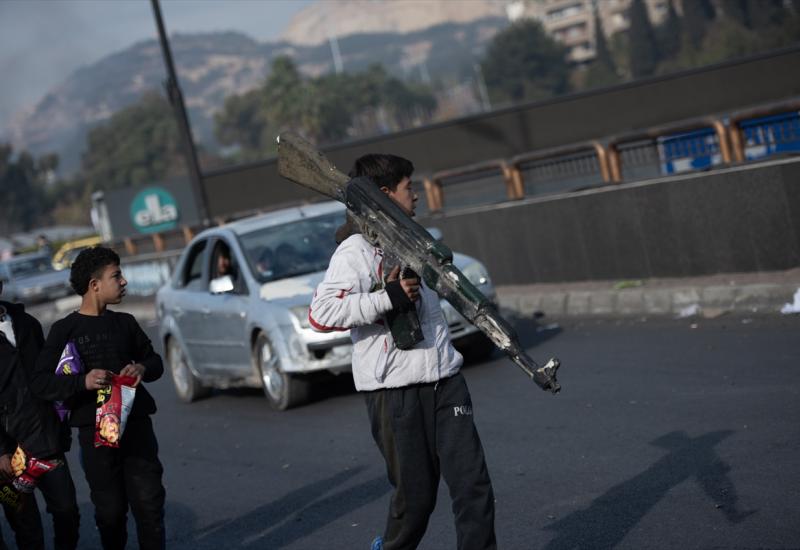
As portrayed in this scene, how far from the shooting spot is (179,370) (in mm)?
13719

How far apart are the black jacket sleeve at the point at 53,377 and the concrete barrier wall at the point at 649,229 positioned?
812 cm

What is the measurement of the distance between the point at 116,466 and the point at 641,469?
2870mm

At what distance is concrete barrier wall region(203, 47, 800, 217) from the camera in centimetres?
3941

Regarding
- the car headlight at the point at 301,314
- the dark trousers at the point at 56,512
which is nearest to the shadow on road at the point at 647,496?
the dark trousers at the point at 56,512

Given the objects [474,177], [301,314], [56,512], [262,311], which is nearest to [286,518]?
[56,512]

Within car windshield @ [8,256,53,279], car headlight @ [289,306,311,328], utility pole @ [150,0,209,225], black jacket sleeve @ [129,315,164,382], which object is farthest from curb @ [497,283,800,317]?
car windshield @ [8,256,53,279]

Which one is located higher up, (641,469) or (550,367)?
(550,367)

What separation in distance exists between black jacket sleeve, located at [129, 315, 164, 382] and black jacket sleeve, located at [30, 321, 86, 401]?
1.01 feet

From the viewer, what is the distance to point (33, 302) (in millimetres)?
40719

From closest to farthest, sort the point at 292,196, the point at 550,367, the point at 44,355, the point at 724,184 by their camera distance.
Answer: the point at 550,367, the point at 44,355, the point at 724,184, the point at 292,196

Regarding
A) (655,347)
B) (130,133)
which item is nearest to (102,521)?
(655,347)

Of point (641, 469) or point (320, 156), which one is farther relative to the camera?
point (641, 469)

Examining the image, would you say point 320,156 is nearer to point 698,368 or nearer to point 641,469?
point 641,469

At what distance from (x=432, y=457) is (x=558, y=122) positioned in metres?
39.9
